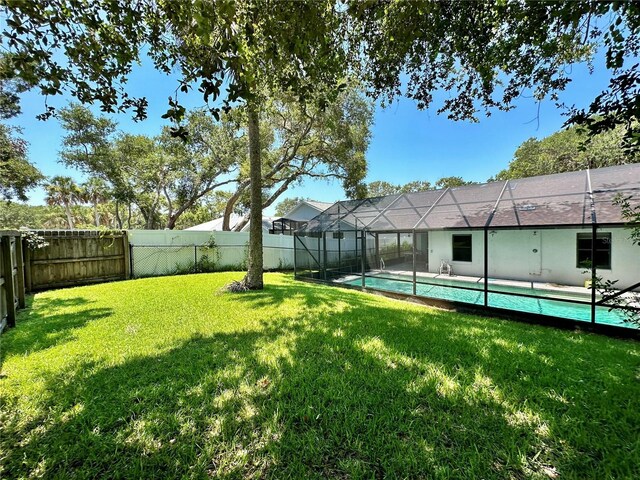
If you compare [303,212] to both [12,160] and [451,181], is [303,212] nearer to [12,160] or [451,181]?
[12,160]

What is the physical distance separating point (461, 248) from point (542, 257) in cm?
Result: 283

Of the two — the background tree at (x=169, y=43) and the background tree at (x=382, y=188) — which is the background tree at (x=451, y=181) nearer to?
the background tree at (x=382, y=188)

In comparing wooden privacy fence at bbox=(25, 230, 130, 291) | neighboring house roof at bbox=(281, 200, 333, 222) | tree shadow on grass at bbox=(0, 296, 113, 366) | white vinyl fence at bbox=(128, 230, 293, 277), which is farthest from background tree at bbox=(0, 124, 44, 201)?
neighboring house roof at bbox=(281, 200, 333, 222)

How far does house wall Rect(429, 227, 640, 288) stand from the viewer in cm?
822

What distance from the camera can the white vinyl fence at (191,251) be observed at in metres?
9.51

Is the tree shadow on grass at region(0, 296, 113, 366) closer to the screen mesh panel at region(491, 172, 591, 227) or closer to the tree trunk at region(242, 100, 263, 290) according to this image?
the tree trunk at region(242, 100, 263, 290)

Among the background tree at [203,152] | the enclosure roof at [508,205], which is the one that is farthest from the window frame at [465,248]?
the background tree at [203,152]

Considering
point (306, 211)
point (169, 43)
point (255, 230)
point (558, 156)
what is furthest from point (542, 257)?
point (306, 211)

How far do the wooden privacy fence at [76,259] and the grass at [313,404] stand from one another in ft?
15.6

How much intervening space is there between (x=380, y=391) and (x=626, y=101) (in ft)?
10.6

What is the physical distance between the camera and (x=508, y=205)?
758cm

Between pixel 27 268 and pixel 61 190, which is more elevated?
pixel 61 190

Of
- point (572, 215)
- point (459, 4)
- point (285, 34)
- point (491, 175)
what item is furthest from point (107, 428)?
point (491, 175)

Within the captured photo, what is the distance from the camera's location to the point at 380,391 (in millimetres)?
2250
